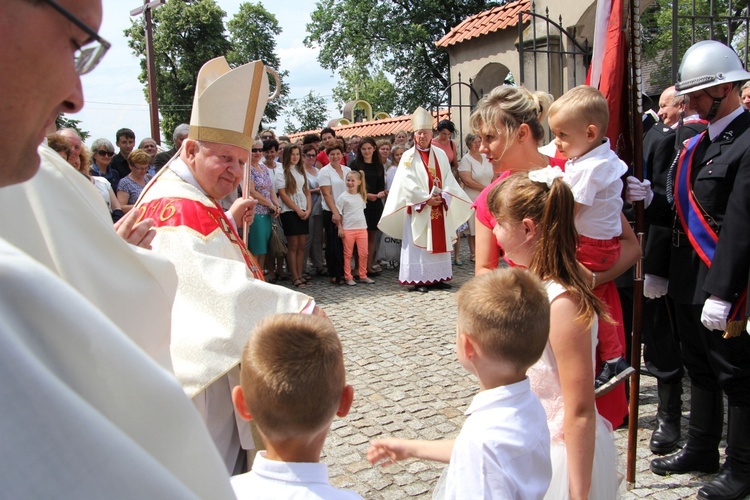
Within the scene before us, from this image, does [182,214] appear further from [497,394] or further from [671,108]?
[671,108]

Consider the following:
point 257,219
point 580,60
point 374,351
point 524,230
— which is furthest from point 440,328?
point 580,60

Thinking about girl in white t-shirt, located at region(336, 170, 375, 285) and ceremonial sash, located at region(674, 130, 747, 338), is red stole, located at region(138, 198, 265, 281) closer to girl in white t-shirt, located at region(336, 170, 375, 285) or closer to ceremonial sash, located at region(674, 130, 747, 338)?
ceremonial sash, located at region(674, 130, 747, 338)

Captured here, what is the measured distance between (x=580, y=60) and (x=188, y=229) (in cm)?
842

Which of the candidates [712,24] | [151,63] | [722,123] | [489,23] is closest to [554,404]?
[722,123]

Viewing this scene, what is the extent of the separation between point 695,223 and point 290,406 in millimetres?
2703

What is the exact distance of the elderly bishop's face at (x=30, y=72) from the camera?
2.11 ft

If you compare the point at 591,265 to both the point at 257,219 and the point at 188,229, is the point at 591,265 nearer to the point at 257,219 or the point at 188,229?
the point at 188,229

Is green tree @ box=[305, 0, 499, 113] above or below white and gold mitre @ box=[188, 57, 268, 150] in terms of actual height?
above

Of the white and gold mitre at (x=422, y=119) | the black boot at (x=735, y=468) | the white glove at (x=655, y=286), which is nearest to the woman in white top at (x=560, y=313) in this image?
the black boot at (x=735, y=468)

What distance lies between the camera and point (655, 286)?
3875 millimetres

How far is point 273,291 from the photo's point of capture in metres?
2.41

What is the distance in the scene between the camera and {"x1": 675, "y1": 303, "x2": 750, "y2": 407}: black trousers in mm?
3191

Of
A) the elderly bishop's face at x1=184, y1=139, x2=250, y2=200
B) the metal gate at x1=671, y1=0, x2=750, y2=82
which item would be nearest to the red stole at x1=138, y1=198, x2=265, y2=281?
the elderly bishop's face at x1=184, y1=139, x2=250, y2=200

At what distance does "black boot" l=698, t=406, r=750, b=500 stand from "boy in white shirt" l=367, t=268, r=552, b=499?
1.98 meters
